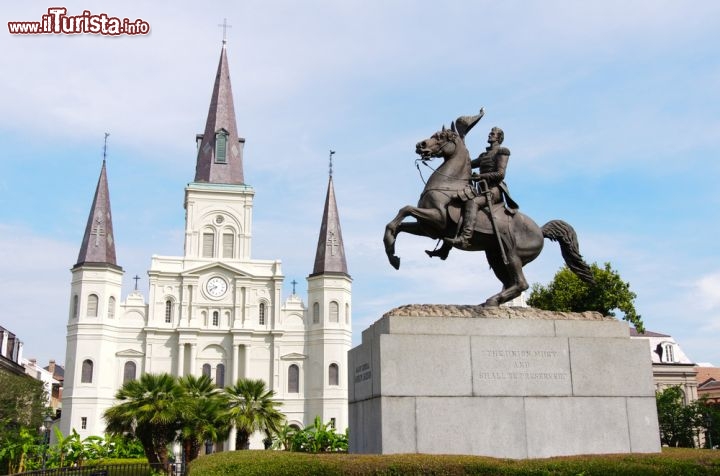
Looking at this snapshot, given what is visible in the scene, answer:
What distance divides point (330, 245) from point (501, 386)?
54.2 m

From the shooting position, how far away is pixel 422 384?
9141mm

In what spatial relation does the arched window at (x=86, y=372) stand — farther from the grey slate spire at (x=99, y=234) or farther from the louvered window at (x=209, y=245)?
the louvered window at (x=209, y=245)

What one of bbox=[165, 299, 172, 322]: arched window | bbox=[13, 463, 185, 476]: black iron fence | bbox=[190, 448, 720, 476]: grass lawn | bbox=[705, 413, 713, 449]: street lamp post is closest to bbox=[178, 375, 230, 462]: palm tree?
bbox=[13, 463, 185, 476]: black iron fence

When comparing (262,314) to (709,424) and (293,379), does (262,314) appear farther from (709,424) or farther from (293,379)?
(709,424)

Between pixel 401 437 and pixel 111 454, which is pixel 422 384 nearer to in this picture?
pixel 401 437

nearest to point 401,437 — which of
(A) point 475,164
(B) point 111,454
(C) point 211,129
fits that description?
(A) point 475,164

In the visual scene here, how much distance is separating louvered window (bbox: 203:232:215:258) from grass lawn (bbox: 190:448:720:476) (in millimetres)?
56607

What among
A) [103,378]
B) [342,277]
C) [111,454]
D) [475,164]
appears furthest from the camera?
[342,277]

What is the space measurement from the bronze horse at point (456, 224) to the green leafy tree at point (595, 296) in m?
25.0

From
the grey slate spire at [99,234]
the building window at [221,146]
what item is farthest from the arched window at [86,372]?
the building window at [221,146]

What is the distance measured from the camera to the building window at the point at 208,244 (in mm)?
63750

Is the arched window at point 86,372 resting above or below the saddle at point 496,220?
above

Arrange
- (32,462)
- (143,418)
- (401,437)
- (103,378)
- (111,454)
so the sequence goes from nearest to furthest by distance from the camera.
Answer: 1. (401,437)
2. (143,418)
3. (32,462)
4. (111,454)
5. (103,378)

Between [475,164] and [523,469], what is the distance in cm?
479
